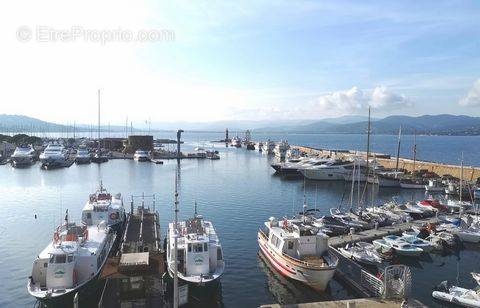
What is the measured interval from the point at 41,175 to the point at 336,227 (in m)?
69.6

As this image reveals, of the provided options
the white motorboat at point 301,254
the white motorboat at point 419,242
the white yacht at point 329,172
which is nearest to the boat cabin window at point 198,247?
the white motorboat at point 301,254

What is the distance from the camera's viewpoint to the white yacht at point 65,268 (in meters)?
23.4

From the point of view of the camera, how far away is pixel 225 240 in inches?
1535

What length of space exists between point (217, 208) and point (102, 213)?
19.0 meters

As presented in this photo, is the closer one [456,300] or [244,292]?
[456,300]

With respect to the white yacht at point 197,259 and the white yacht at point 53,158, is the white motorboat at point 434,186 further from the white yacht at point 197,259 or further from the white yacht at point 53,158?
the white yacht at point 53,158

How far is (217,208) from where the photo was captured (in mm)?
53906

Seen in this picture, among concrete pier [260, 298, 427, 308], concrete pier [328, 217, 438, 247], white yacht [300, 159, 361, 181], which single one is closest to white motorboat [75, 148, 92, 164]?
white yacht [300, 159, 361, 181]

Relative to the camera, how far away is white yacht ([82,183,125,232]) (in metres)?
37.3

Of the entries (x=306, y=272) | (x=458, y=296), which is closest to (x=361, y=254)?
(x=306, y=272)

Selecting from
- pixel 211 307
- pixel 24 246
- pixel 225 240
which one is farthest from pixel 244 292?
pixel 24 246

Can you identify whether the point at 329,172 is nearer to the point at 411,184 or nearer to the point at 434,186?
the point at 411,184

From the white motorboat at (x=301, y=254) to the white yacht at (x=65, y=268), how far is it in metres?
12.5

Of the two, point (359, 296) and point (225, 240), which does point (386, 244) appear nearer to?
point (359, 296)
